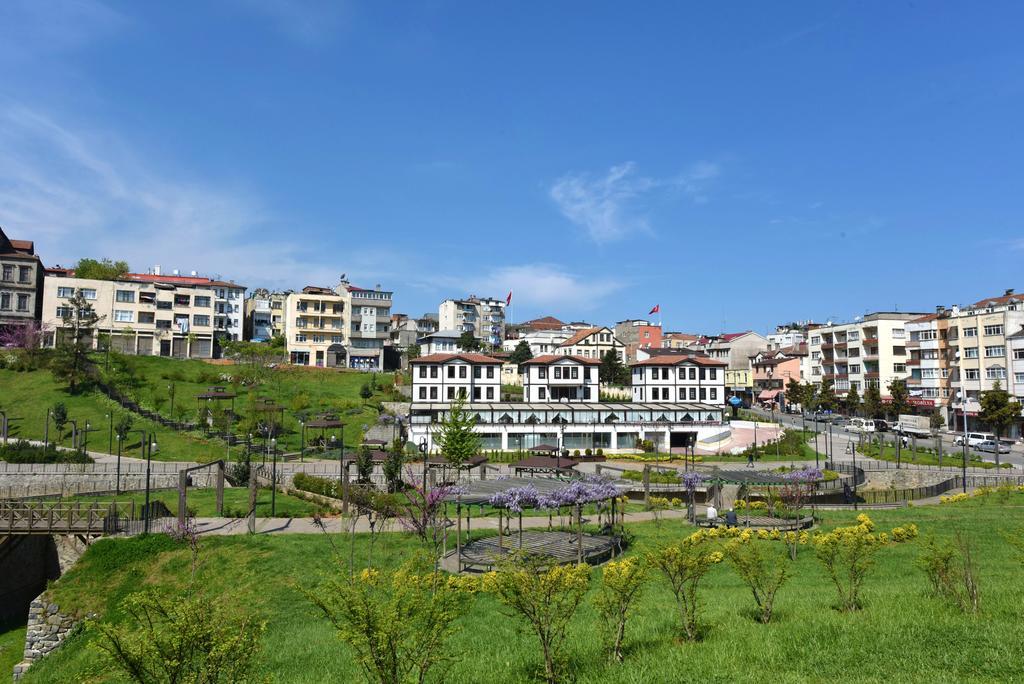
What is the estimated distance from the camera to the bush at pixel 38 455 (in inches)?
1720

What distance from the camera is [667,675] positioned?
37.7ft

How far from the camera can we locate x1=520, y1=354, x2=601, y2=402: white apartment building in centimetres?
7638

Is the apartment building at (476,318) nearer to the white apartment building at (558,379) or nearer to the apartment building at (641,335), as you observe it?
the apartment building at (641,335)

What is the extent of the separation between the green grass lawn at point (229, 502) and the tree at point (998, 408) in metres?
66.5

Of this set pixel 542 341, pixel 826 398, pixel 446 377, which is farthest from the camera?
pixel 542 341

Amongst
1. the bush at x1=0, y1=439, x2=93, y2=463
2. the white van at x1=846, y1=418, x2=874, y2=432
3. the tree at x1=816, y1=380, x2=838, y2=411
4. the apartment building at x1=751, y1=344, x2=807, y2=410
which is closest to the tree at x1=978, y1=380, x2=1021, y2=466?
the white van at x1=846, y1=418, x2=874, y2=432

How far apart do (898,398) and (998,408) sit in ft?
42.5

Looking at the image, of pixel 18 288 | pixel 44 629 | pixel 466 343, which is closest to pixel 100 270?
pixel 18 288

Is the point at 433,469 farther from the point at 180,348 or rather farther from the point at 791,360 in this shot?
the point at 791,360

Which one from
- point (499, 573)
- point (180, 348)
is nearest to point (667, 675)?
point (499, 573)

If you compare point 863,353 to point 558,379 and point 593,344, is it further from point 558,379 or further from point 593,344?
point 558,379

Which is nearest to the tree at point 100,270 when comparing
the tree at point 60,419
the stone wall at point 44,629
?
the tree at point 60,419

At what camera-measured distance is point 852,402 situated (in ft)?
286

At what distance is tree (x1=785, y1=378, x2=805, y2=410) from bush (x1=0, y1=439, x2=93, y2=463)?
8737cm
